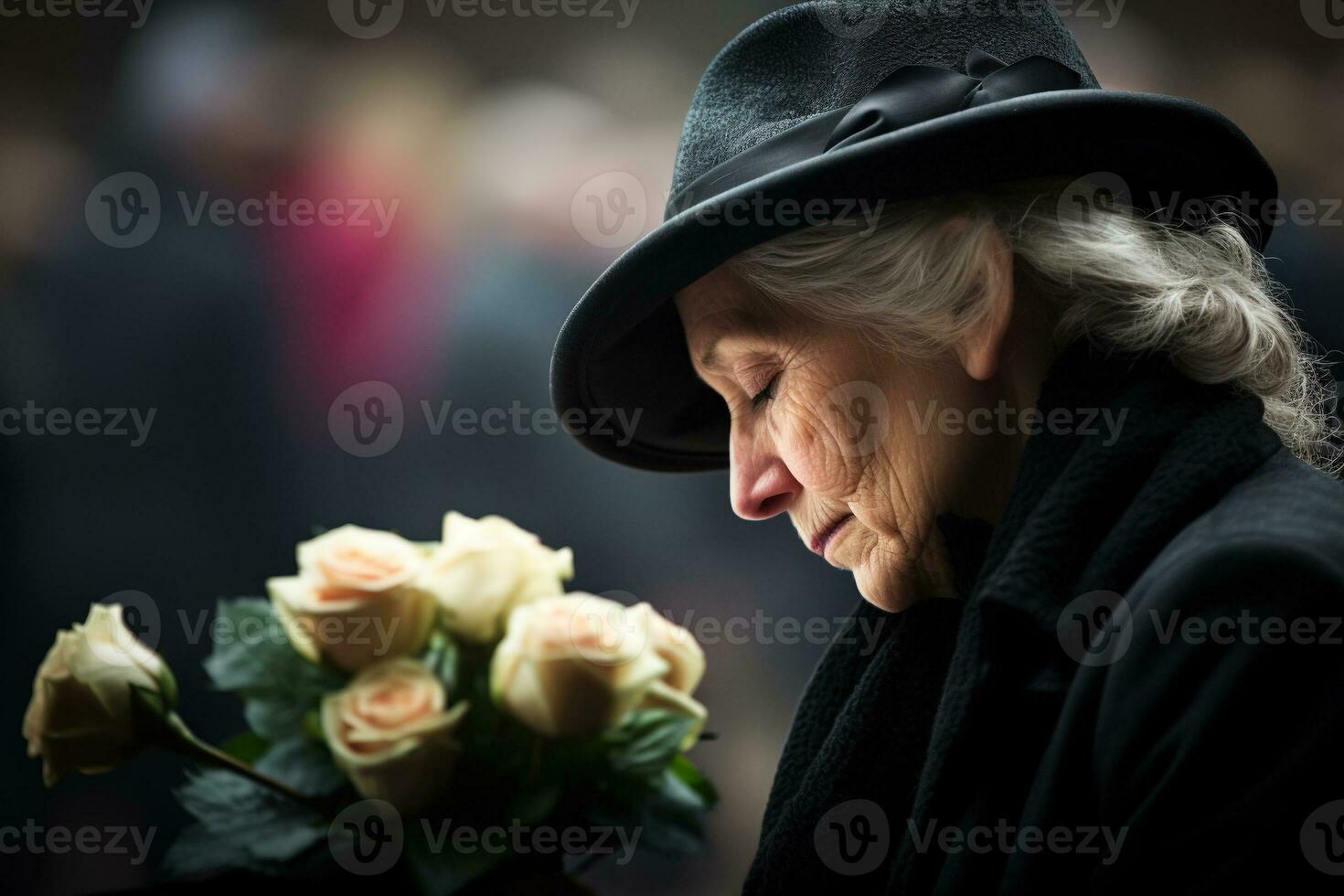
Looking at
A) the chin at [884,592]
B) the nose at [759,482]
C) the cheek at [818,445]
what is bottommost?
the chin at [884,592]

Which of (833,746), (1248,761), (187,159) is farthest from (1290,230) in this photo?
(187,159)

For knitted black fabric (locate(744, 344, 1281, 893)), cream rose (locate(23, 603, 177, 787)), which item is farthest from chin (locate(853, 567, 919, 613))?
cream rose (locate(23, 603, 177, 787))

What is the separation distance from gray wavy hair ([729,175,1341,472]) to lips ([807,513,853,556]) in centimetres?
17

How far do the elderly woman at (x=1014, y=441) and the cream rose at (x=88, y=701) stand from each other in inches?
17.7

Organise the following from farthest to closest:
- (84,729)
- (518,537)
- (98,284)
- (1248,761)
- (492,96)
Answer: (492,96)
(98,284)
(518,537)
(84,729)
(1248,761)

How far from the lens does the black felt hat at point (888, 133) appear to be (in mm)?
710

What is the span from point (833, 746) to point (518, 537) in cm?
35

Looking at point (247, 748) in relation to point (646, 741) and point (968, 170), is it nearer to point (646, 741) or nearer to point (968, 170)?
point (646, 741)

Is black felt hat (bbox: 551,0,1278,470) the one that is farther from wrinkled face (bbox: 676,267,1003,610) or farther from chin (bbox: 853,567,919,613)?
chin (bbox: 853,567,919,613)

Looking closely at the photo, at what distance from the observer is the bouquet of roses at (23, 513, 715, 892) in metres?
0.81

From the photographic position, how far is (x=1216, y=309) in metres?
0.74

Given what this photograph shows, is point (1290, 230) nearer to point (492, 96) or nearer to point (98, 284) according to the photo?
point (492, 96)

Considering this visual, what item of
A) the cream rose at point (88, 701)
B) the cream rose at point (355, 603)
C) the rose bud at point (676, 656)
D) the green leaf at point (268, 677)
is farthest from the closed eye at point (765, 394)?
the cream rose at point (88, 701)

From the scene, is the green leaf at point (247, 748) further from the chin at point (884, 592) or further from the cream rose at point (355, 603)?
the chin at point (884, 592)
